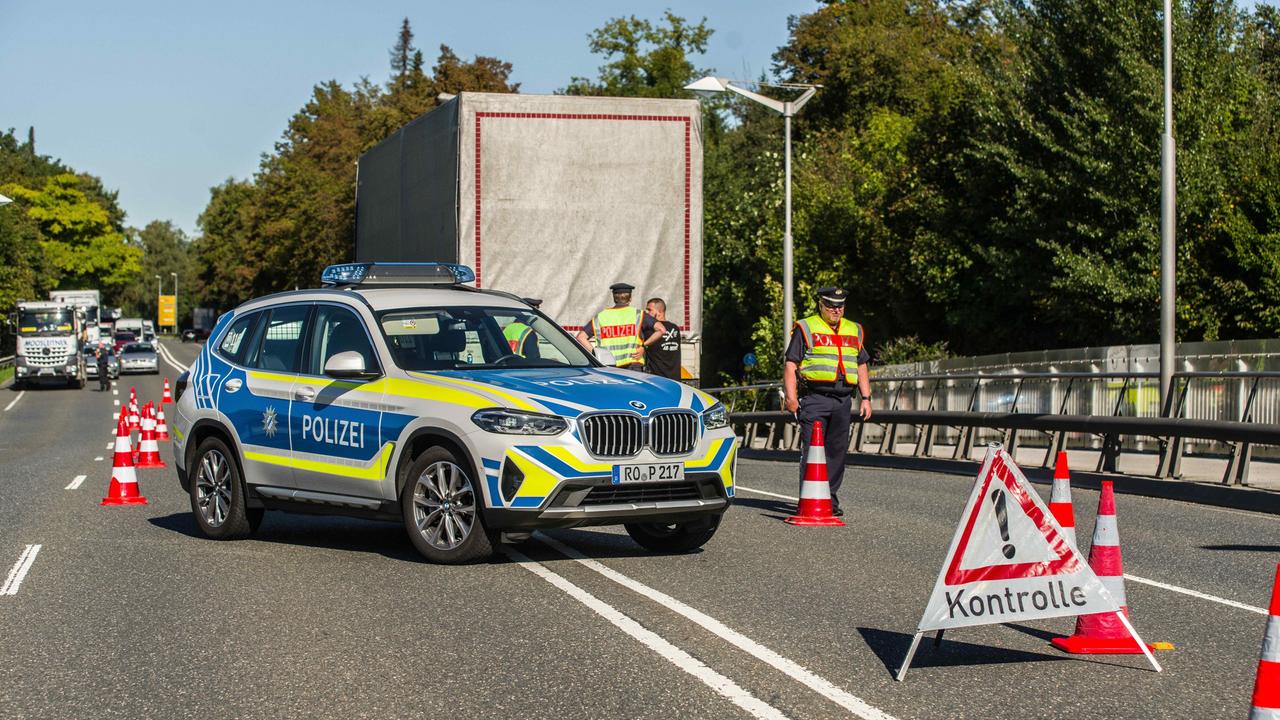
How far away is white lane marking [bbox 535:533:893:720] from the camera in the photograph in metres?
5.95

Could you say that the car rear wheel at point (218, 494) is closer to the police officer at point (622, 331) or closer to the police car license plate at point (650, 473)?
the police car license plate at point (650, 473)

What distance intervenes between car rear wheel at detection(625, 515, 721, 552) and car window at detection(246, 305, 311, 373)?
2.58 meters

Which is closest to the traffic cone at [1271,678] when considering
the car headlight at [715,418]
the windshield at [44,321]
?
the car headlight at [715,418]

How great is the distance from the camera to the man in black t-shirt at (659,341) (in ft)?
50.8

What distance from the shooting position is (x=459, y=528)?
30.8 feet

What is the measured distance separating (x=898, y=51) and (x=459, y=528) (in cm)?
4878

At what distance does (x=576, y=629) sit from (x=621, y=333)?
7.74 metres

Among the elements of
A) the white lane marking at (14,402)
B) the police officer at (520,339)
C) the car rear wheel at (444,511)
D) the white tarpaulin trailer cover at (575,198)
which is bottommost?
the white lane marking at (14,402)

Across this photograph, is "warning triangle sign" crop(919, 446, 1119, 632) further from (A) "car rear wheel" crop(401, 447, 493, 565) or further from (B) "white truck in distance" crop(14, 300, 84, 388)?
(B) "white truck in distance" crop(14, 300, 84, 388)

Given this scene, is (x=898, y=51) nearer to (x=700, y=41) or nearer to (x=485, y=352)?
Result: (x=700, y=41)

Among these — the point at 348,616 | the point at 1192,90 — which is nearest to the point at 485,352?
the point at 348,616

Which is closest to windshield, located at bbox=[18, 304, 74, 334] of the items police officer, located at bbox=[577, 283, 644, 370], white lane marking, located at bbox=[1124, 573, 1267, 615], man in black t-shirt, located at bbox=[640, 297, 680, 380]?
man in black t-shirt, located at bbox=[640, 297, 680, 380]

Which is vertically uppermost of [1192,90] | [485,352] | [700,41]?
[700,41]

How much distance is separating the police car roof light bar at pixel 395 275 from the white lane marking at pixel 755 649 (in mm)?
2877
